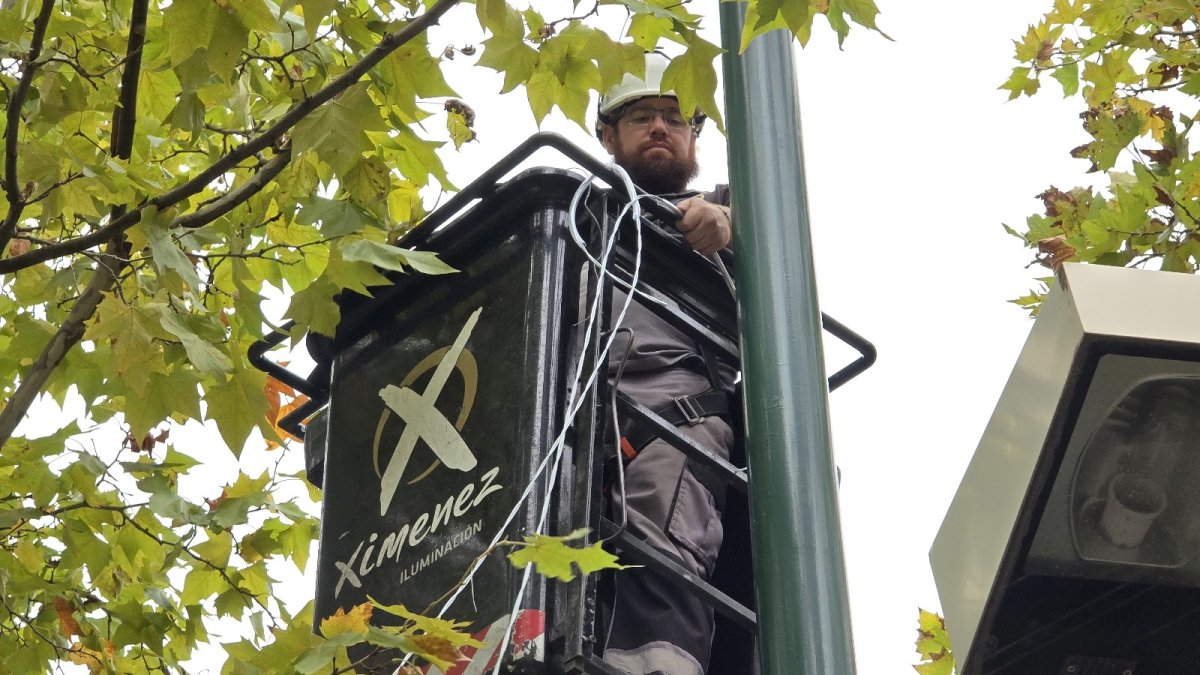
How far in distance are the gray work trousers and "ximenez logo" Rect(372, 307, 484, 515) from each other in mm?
350

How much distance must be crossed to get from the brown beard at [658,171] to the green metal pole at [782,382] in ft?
4.14

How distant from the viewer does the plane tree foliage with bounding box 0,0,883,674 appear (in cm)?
321

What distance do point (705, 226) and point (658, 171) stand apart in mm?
1336

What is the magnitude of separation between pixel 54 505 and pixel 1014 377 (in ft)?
10.6

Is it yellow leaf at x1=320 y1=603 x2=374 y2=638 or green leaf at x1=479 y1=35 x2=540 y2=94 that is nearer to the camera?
yellow leaf at x1=320 y1=603 x2=374 y2=638

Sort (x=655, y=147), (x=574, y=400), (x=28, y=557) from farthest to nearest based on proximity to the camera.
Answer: (x=655, y=147) → (x=28, y=557) → (x=574, y=400)

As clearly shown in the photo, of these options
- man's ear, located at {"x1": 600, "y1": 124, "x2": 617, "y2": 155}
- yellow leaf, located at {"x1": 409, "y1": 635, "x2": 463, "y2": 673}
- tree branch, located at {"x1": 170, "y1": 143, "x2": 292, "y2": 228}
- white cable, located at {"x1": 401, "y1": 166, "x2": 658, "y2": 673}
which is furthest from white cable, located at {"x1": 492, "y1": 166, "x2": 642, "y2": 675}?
man's ear, located at {"x1": 600, "y1": 124, "x2": 617, "y2": 155}

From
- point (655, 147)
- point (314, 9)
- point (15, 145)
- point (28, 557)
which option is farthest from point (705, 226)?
point (28, 557)

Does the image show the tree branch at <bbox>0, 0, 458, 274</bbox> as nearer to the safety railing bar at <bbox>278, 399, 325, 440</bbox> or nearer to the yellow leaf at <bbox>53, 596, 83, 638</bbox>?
the safety railing bar at <bbox>278, 399, 325, 440</bbox>

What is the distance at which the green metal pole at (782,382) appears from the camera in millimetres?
2635

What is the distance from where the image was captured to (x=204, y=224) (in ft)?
11.7

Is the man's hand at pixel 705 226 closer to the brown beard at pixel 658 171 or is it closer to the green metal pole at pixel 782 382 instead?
the green metal pole at pixel 782 382

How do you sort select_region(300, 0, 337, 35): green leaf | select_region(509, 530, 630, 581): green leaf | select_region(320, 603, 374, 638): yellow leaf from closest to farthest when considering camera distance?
1. select_region(509, 530, 630, 581): green leaf
2. select_region(320, 603, 374, 638): yellow leaf
3. select_region(300, 0, 337, 35): green leaf

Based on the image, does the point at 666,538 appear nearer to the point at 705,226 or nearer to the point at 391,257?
the point at 705,226
